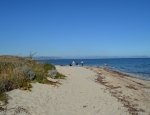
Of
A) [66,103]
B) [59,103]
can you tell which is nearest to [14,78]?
[59,103]

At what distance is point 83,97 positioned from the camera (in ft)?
54.4

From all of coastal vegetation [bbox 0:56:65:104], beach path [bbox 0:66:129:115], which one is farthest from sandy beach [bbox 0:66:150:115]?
coastal vegetation [bbox 0:56:65:104]

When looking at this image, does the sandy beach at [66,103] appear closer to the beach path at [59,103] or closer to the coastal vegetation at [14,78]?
the beach path at [59,103]

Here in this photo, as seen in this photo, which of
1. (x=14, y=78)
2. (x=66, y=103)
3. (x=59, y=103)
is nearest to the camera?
(x=59, y=103)

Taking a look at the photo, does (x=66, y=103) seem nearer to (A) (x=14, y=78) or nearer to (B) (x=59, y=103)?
(B) (x=59, y=103)

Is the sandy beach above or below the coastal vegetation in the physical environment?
below

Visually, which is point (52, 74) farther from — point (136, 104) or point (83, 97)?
point (136, 104)

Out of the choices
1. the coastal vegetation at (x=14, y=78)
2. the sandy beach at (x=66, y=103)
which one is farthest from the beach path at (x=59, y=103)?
the coastal vegetation at (x=14, y=78)

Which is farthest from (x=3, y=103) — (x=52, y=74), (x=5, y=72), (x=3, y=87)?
(x=52, y=74)

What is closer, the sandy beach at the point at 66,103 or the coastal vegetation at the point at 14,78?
the sandy beach at the point at 66,103

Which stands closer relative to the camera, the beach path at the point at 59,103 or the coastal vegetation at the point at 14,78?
the beach path at the point at 59,103

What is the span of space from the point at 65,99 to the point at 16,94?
262 centimetres

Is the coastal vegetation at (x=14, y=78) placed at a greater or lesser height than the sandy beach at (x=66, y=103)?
greater

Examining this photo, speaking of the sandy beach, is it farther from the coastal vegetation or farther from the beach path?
the coastal vegetation
